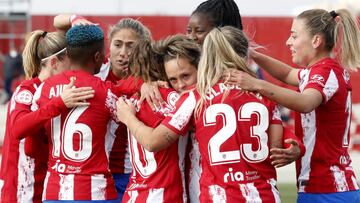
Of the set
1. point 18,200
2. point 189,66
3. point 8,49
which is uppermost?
point 8,49

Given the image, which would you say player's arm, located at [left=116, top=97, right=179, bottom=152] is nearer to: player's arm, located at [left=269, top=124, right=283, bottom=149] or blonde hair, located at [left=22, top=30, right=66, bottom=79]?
player's arm, located at [left=269, top=124, right=283, bottom=149]

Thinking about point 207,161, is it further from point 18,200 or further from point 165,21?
point 165,21

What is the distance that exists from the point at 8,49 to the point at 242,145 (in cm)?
1855

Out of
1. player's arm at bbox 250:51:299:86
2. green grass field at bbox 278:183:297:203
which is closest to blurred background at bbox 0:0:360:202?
green grass field at bbox 278:183:297:203

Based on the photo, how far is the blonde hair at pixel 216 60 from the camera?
5152 millimetres

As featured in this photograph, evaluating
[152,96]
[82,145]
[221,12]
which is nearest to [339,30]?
[221,12]

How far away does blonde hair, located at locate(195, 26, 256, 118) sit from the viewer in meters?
5.15

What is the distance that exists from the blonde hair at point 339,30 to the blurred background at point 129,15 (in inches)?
537

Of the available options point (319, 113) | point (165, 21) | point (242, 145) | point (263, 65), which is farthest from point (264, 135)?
point (165, 21)

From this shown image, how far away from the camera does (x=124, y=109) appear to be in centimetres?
542

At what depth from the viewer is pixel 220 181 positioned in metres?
5.15

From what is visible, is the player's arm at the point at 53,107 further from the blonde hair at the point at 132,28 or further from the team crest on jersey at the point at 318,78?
the team crest on jersey at the point at 318,78

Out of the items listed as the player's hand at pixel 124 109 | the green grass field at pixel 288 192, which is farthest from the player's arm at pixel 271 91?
the green grass field at pixel 288 192

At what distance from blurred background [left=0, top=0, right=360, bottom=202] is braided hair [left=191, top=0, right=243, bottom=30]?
13.5 meters
